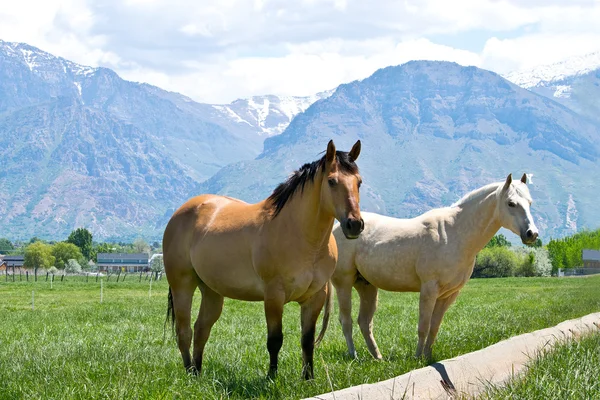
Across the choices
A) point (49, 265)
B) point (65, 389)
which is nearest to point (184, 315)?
point (65, 389)

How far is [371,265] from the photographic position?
504 inches

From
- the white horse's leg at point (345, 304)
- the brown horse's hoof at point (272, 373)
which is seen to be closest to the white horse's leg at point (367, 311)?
the white horse's leg at point (345, 304)

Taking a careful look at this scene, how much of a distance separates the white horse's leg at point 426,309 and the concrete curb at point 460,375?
142cm

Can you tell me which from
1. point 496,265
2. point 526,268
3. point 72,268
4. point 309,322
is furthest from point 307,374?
point 72,268

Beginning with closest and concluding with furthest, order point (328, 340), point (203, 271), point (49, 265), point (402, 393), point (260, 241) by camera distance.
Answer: point (402, 393) < point (260, 241) < point (203, 271) < point (328, 340) < point (49, 265)

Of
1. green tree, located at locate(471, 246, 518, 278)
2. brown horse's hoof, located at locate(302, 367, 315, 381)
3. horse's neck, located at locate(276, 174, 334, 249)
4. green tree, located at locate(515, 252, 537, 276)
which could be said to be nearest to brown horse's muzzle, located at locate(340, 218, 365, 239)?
horse's neck, located at locate(276, 174, 334, 249)

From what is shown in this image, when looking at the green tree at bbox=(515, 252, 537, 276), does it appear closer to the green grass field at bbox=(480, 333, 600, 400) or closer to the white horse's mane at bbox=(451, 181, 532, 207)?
the white horse's mane at bbox=(451, 181, 532, 207)

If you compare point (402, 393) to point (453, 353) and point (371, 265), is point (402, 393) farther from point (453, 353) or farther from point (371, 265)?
point (371, 265)

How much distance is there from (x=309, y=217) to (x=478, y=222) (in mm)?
3575

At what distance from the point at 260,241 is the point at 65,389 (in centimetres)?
275

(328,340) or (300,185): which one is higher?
(300,185)

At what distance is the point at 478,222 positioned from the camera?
474 inches

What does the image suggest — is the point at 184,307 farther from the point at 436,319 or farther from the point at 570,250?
the point at 570,250

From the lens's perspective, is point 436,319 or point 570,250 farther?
point 570,250
